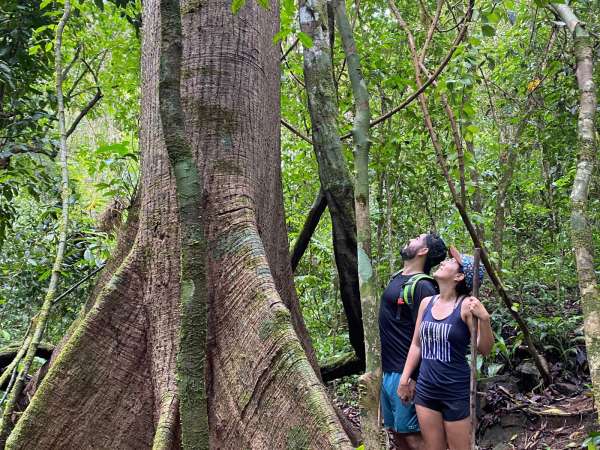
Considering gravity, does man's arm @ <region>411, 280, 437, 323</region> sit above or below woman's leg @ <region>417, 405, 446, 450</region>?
above

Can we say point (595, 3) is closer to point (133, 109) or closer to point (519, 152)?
point (519, 152)

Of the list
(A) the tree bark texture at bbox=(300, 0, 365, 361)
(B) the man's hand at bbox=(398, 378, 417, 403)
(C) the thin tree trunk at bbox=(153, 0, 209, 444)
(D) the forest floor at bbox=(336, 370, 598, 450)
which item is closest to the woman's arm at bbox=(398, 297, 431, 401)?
(B) the man's hand at bbox=(398, 378, 417, 403)

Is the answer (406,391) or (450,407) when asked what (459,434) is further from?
(406,391)

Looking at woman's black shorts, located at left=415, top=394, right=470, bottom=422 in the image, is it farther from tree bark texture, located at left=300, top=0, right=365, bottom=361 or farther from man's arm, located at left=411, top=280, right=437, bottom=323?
tree bark texture, located at left=300, top=0, right=365, bottom=361

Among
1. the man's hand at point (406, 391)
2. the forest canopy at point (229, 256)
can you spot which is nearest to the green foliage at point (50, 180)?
the forest canopy at point (229, 256)

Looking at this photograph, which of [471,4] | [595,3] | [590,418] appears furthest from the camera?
[595,3]

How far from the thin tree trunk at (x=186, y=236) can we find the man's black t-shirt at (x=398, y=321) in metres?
2.72

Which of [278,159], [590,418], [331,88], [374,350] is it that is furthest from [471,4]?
[590,418]

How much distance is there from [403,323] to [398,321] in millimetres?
39

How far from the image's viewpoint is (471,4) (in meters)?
3.54

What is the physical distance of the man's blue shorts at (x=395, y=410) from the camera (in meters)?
4.13

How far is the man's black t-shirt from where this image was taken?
165 inches

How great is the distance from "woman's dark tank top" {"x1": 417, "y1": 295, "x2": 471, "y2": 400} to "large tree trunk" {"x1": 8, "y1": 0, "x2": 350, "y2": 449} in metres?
1.06

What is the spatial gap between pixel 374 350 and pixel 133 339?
1.12 meters
